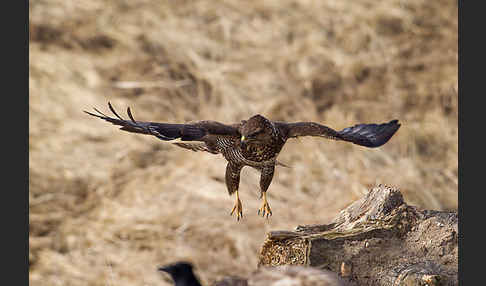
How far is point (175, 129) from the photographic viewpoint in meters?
3.85

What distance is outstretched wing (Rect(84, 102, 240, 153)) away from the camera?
374 centimetres

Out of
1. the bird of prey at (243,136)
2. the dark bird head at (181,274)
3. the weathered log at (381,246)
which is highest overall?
the bird of prey at (243,136)

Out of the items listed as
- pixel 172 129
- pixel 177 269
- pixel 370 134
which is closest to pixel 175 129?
pixel 172 129

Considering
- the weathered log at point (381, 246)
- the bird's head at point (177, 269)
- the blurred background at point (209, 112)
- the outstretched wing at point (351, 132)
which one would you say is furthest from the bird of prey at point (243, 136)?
the blurred background at point (209, 112)

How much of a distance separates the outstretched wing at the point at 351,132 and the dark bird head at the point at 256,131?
0.27 meters

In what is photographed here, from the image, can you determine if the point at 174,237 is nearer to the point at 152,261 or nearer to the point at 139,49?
the point at 152,261

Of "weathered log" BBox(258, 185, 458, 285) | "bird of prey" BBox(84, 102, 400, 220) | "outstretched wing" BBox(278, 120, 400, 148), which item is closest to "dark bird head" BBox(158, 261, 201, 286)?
"weathered log" BBox(258, 185, 458, 285)

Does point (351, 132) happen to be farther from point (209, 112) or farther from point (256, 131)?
point (209, 112)

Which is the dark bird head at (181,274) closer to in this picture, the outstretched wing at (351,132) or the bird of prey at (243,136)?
the bird of prey at (243,136)

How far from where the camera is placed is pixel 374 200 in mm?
4574

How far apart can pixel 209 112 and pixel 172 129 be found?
6415 millimetres

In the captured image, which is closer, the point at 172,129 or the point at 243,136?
the point at 172,129

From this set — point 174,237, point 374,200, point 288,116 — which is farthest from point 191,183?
point 374,200

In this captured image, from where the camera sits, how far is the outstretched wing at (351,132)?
4328 millimetres
